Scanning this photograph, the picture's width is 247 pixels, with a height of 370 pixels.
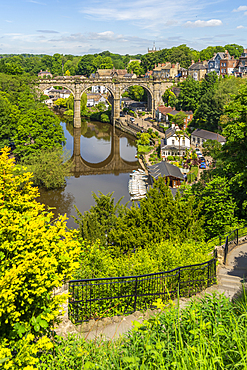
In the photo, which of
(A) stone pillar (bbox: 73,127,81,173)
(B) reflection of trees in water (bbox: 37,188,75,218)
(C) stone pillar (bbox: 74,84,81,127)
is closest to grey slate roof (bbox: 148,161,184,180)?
(B) reflection of trees in water (bbox: 37,188,75,218)

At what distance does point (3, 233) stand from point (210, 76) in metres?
76.3

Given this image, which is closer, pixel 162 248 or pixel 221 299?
pixel 221 299

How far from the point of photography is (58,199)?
37.2 m

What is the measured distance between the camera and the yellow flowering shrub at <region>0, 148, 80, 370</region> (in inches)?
222

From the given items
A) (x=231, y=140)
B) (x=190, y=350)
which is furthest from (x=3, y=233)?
(x=231, y=140)

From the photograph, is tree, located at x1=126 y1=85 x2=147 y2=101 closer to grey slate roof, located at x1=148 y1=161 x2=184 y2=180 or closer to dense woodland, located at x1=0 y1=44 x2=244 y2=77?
dense woodland, located at x1=0 y1=44 x2=244 y2=77

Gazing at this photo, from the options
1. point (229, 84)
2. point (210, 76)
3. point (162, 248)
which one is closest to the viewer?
point (162, 248)

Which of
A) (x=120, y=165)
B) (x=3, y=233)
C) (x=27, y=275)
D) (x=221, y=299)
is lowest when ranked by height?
(x=120, y=165)

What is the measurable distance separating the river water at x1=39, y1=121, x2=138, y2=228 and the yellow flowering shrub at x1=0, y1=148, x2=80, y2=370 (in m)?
23.9

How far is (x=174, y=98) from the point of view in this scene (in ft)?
282

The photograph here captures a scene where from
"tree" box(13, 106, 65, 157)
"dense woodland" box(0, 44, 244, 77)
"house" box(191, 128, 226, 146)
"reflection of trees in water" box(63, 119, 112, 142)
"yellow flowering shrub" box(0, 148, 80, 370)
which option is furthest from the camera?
"dense woodland" box(0, 44, 244, 77)

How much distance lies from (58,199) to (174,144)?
84.8 feet

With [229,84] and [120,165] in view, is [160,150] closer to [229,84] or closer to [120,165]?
[120,165]

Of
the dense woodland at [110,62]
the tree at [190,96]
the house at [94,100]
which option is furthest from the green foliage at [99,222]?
the house at [94,100]
